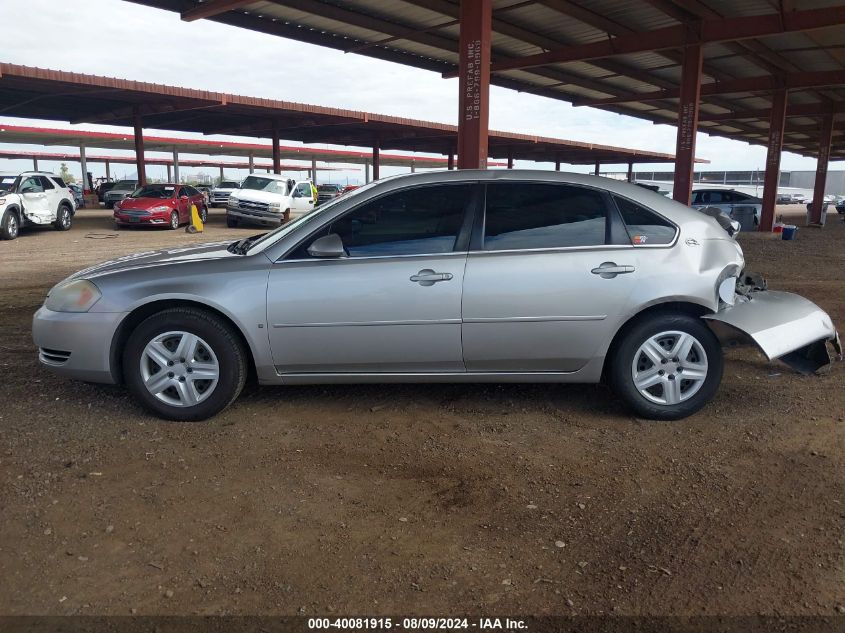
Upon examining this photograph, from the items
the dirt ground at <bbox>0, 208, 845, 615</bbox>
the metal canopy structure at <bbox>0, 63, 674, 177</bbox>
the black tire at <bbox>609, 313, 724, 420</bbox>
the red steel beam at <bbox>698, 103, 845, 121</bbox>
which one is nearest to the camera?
the dirt ground at <bbox>0, 208, 845, 615</bbox>

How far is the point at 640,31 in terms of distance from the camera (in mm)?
15164

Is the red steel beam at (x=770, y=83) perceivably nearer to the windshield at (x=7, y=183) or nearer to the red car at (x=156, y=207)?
the red car at (x=156, y=207)

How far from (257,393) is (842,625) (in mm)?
3580

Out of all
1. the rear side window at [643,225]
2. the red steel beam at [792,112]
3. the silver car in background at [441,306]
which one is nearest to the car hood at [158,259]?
the silver car in background at [441,306]

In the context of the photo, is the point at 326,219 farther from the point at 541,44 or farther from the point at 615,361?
the point at 541,44

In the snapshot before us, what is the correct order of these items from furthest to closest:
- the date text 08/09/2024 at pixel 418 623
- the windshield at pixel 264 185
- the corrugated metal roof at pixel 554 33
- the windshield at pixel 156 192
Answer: the windshield at pixel 264 185, the windshield at pixel 156 192, the corrugated metal roof at pixel 554 33, the date text 08/09/2024 at pixel 418 623

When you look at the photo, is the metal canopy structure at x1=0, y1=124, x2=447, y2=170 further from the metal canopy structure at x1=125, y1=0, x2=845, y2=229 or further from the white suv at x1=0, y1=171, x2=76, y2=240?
the metal canopy structure at x1=125, y1=0, x2=845, y2=229

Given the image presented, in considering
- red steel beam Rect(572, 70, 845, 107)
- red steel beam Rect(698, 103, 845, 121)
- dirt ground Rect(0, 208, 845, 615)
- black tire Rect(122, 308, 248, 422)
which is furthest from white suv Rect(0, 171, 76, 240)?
red steel beam Rect(698, 103, 845, 121)

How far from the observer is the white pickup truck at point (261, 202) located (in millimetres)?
21188

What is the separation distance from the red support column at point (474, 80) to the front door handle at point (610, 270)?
6887 millimetres

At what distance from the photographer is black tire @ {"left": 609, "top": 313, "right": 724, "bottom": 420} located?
3.98 m

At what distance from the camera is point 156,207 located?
2033 centimetres

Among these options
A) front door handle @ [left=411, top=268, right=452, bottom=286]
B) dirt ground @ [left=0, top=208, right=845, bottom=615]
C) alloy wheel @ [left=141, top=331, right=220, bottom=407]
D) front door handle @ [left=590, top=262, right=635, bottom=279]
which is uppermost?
front door handle @ [left=590, top=262, right=635, bottom=279]

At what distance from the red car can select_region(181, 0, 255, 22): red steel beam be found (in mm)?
9680
